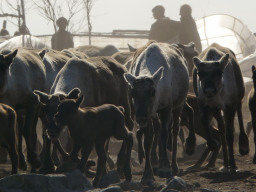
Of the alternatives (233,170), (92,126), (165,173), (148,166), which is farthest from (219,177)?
(92,126)

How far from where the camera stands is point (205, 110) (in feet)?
52.1

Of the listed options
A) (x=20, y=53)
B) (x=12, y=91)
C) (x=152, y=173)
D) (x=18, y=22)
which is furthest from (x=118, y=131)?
(x=18, y=22)

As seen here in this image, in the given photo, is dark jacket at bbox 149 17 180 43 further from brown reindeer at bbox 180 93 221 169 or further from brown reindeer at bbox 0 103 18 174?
brown reindeer at bbox 0 103 18 174

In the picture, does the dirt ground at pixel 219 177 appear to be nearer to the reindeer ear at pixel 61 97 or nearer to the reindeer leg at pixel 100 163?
the reindeer leg at pixel 100 163

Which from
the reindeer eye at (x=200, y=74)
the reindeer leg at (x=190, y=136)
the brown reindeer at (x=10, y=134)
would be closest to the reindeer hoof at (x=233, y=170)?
the reindeer leg at (x=190, y=136)

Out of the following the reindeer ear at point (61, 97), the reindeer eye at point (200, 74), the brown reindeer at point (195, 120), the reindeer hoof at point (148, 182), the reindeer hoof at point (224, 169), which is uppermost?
the reindeer eye at point (200, 74)

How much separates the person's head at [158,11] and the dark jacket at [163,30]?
542mm

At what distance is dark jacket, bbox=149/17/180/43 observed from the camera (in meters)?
24.4

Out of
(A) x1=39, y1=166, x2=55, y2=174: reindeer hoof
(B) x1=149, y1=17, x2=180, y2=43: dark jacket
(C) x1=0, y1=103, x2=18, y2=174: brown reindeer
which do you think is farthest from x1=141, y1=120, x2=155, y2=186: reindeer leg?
(B) x1=149, y1=17, x2=180, y2=43: dark jacket

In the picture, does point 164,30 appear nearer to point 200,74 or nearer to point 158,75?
point 200,74

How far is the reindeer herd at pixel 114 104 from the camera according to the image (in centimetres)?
1333

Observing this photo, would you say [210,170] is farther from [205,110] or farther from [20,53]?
[20,53]

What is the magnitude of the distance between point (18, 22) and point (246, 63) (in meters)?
7.58

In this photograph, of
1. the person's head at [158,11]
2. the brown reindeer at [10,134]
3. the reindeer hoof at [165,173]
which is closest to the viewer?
the brown reindeer at [10,134]
